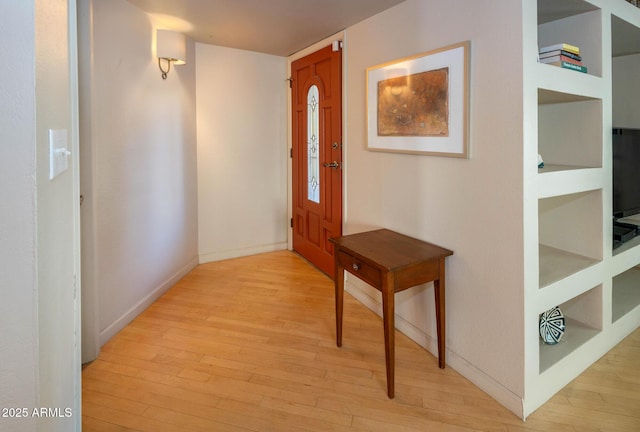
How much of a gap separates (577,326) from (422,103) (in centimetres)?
155

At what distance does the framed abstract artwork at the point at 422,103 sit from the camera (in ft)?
6.44

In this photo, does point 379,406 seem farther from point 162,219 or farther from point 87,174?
point 162,219

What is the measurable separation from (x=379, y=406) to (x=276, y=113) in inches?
126

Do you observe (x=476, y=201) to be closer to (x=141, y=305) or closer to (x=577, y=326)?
(x=577, y=326)

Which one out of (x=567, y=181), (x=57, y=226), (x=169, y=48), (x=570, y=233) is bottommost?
(x=570, y=233)

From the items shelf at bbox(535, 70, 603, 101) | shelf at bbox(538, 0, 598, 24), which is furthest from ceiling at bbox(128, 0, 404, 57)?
shelf at bbox(535, 70, 603, 101)

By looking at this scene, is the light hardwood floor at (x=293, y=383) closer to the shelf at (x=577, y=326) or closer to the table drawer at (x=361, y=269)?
the shelf at (x=577, y=326)

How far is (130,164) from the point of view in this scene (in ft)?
8.71

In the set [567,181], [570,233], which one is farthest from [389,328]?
[570,233]

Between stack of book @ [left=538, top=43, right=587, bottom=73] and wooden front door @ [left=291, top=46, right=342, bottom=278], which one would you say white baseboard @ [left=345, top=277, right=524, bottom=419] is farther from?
stack of book @ [left=538, top=43, right=587, bottom=73]

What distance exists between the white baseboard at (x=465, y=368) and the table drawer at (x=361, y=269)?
2.00 feet

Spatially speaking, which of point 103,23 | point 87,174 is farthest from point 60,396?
point 103,23

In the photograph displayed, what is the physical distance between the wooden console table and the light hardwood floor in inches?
7.3

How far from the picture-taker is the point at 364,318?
2711 mm
